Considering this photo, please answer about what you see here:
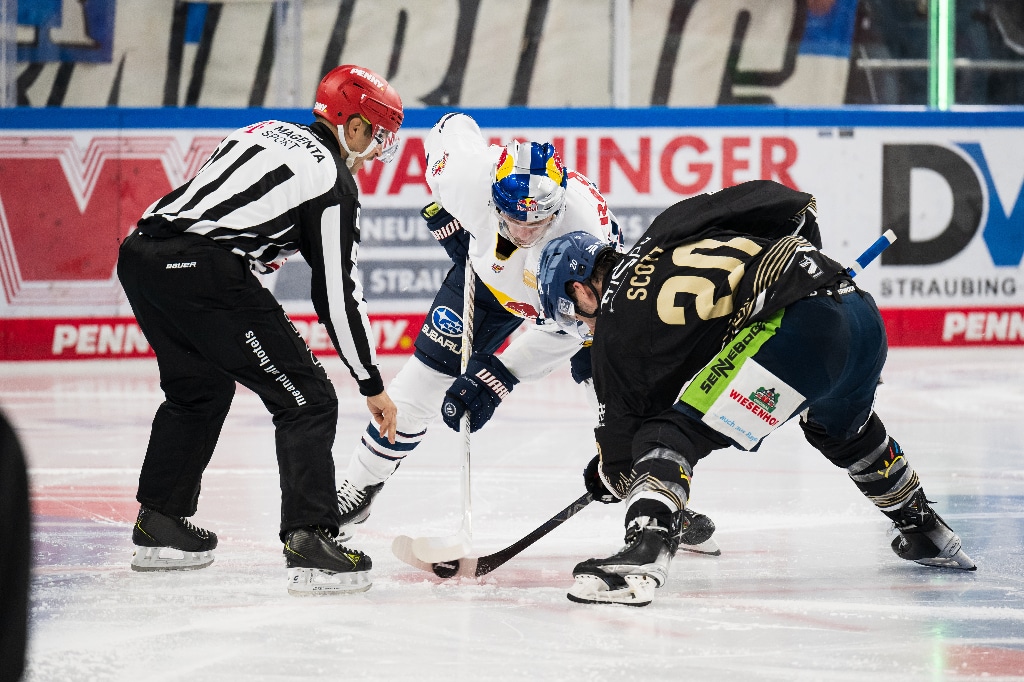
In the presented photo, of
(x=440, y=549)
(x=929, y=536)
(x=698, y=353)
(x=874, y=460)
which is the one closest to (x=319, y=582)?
(x=440, y=549)

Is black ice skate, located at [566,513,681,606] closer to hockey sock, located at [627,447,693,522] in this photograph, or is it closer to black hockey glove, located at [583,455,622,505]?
hockey sock, located at [627,447,693,522]

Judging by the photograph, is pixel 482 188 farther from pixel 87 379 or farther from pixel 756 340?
pixel 87 379

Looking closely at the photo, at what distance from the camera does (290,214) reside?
2.90 metres

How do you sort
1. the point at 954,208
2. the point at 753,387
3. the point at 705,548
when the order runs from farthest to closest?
the point at 954,208, the point at 705,548, the point at 753,387

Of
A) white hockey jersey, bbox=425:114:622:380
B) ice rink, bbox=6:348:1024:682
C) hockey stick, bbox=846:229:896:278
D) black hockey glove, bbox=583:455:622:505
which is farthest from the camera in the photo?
white hockey jersey, bbox=425:114:622:380

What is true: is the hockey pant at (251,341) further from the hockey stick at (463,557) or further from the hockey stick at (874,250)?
the hockey stick at (874,250)

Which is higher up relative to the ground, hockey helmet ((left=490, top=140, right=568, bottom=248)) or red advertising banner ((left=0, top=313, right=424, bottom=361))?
hockey helmet ((left=490, top=140, right=568, bottom=248))

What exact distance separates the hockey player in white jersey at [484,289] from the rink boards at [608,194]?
3.64 meters

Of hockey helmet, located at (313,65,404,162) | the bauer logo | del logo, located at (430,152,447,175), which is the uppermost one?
hockey helmet, located at (313,65,404,162)

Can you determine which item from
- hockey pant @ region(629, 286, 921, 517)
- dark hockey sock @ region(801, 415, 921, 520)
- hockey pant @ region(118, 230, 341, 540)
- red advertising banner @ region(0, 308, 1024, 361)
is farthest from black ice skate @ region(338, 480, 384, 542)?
red advertising banner @ region(0, 308, 1024, 361)

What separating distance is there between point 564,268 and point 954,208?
5.56 meters

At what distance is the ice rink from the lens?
239 cm

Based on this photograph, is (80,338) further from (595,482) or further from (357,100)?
(595,482)

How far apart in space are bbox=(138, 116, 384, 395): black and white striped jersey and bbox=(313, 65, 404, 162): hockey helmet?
5.2 inches
